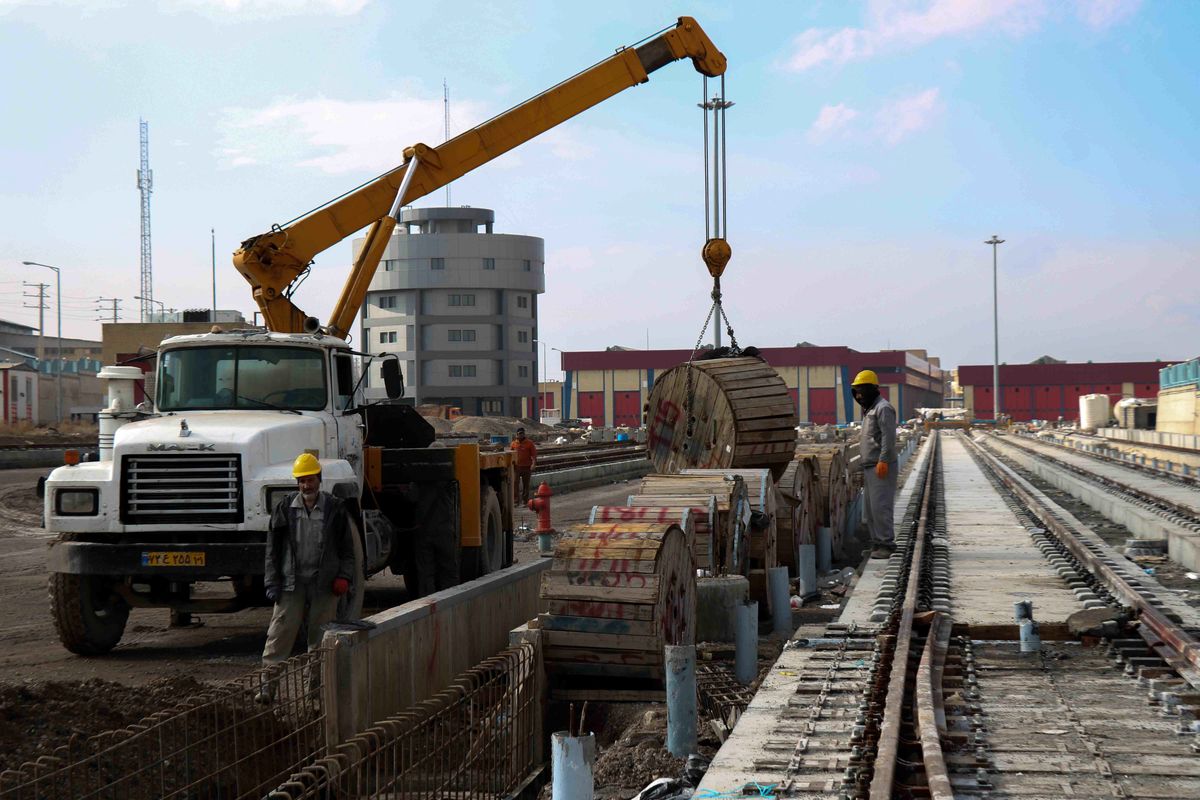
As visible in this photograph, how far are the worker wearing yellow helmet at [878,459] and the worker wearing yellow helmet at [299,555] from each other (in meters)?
7.30

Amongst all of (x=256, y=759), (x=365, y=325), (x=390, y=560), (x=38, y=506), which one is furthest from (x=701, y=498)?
(x=365, y=325)

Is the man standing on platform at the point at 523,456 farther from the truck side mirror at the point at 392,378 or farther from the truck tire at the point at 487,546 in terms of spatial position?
the truck side mirror at the point at 392,378

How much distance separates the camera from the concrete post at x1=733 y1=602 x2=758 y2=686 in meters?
9.13

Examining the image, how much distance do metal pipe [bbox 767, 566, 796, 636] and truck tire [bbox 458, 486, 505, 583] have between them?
9.80ft

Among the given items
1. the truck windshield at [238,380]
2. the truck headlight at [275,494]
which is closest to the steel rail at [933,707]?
the truck headlight at [275,494]

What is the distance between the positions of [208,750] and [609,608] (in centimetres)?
246

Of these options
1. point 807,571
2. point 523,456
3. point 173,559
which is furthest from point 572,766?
point 523,456

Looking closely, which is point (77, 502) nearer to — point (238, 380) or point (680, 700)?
point (238, 380)

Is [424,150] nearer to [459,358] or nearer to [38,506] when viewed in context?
[38,506]

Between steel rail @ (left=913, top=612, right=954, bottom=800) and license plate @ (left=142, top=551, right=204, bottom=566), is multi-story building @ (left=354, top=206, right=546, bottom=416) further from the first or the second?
steel rail @ (left=913, top=612, right=954, bottom=800)

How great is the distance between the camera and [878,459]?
1518 centimetres

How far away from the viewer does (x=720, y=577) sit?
1007 cm

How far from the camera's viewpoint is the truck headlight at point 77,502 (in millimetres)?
10570

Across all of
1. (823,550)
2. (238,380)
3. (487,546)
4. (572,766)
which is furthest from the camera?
(823,550)
